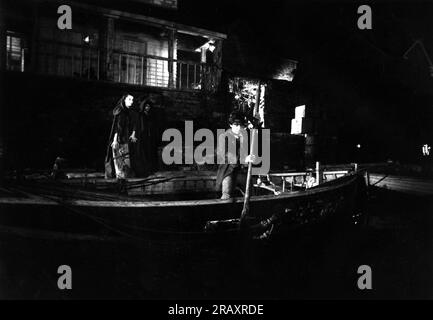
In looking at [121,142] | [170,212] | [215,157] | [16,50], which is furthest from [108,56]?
[170,212]

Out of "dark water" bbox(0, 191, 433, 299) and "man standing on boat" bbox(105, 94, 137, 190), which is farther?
"man standing on boat" bbox(105, 94, 137, 190)

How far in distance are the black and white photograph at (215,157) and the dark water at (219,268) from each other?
0.11 ft

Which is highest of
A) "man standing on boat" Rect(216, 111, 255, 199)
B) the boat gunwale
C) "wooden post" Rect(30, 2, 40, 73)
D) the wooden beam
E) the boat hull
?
the wooden beam

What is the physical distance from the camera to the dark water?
5.29 m

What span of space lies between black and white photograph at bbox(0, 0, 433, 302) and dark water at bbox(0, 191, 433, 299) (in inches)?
1.3

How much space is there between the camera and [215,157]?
1039 cm

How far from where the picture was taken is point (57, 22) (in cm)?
1121

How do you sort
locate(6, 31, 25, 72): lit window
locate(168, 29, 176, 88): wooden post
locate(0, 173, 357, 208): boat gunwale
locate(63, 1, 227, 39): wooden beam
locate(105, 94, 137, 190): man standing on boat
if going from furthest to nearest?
1. locate(168, 29, 176, 88): wooden post
2. locate(6, 31, 25, 72): lit window
3. locate(63, 1, 227, 39): wooden beam
4. locate(105, 94, 137, 190): man standing on boat
5. locate(0, 173, 357, 208): boat gunwale

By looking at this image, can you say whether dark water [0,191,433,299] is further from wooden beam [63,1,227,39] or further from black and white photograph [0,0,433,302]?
wooden beam [63,1,227,39]

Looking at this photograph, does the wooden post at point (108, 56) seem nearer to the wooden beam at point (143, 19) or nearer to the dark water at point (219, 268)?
the wooden beam at point (143, 19)

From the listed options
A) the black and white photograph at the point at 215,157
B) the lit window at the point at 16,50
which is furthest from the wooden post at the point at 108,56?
the lit window at the point at 16,50

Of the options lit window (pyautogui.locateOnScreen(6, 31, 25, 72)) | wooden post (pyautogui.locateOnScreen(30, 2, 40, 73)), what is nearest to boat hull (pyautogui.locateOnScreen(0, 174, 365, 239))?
wooden post (pyautogui.locateOnScreen(30, 2, 40, 73))

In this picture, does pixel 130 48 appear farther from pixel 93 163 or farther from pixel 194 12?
pixel 93 163

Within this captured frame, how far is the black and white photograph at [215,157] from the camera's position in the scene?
17.7ft
